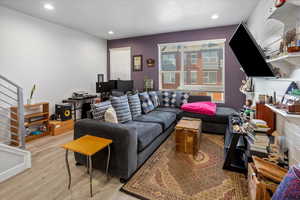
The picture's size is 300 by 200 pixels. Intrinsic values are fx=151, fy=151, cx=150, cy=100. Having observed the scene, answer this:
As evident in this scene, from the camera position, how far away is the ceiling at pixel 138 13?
9.15ft

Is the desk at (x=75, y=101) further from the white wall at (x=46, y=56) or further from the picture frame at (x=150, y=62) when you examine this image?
the picture frame at (x=150, y=62)

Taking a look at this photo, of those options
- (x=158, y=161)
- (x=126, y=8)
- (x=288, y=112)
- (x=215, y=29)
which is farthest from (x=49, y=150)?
(x=215, y=29)

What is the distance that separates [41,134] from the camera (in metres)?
3.39

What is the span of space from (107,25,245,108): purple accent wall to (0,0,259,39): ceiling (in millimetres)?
226

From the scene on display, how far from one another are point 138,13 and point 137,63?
2.01m

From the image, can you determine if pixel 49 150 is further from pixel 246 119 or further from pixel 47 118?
pixel 246 119

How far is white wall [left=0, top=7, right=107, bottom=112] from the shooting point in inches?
118

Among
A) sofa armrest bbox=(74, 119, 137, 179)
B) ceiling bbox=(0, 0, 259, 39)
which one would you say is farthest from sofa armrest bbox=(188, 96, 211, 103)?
sofa armrest bbox=(74, 119, 137, 179)

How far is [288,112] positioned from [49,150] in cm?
340

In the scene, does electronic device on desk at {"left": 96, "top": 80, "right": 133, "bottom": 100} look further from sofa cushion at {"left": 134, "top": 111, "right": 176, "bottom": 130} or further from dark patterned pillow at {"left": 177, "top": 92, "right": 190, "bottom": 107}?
sofa cushion at {"left": 134, "top": 111, "right": 176, "bottom": 130}

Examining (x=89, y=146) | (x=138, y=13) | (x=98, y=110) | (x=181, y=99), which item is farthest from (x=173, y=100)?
(x=89, y=146)

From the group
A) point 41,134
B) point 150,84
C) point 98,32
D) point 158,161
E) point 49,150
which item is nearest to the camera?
point 158,161

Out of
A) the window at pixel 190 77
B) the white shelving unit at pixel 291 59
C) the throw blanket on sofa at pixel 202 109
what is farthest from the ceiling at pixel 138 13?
the throw blanket on sofa at pixel 202 109

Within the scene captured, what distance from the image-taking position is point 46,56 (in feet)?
11.9
